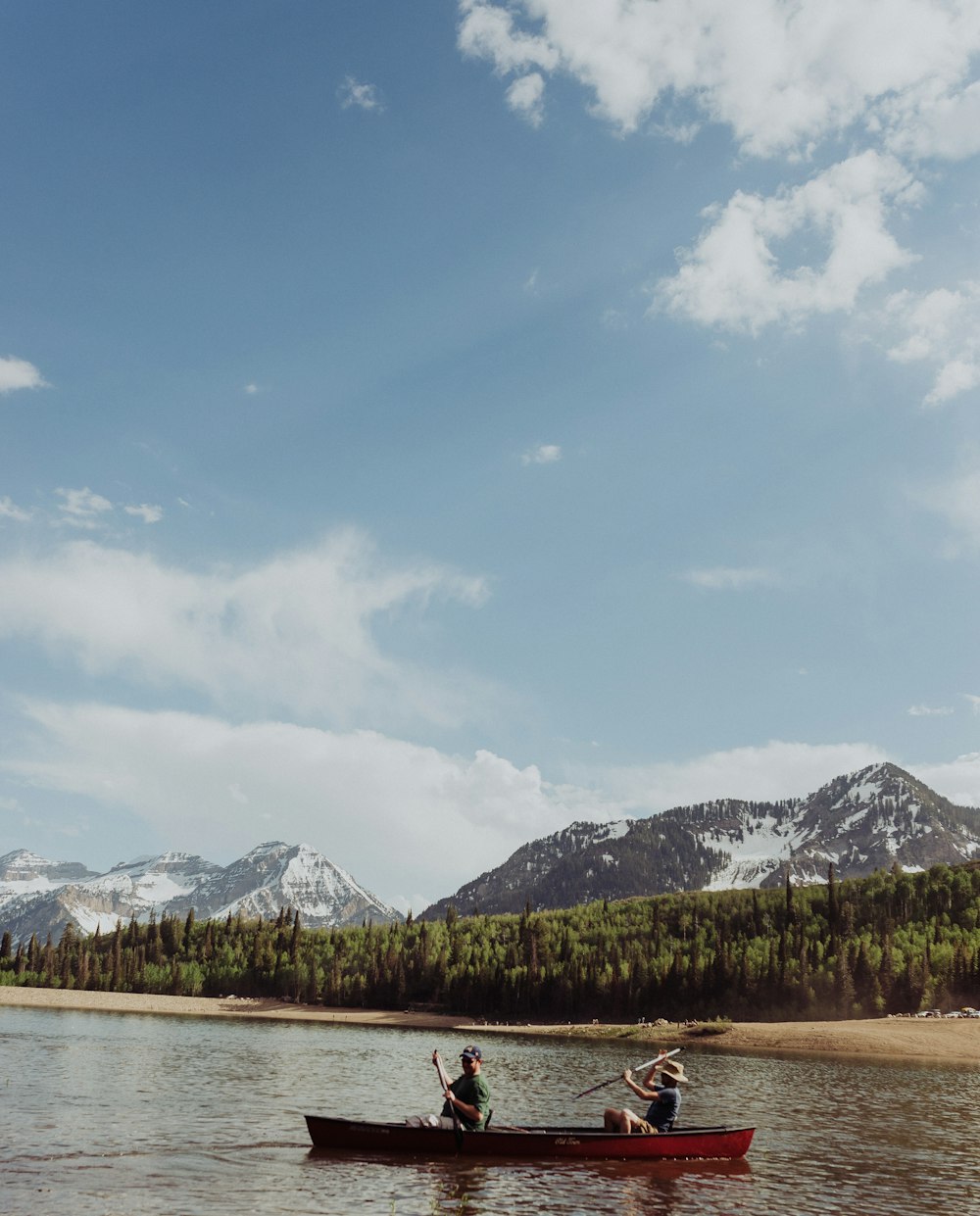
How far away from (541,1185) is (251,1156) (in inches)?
424

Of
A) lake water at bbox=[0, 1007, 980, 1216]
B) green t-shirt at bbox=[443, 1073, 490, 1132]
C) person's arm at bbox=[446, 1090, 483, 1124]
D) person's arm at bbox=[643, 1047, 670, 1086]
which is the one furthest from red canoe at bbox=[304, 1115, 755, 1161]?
person's arm at bbox=[643, 1047, 670, 1086]

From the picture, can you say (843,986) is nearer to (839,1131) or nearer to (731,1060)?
(731,1060)

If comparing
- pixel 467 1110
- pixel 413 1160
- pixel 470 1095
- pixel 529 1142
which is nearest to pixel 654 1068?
pixel 529 1142

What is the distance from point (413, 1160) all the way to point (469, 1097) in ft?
9.90

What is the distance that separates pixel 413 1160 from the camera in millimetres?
34156

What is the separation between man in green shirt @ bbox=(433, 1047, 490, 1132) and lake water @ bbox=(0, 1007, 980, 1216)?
175 centimetres

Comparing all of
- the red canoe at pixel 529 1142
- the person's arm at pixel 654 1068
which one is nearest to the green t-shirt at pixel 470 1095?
the red canoe at pixel 529 1142

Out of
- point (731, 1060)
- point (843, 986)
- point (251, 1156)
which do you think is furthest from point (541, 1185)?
point (843, 986)

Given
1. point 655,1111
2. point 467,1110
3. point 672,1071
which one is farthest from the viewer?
point 672,1071

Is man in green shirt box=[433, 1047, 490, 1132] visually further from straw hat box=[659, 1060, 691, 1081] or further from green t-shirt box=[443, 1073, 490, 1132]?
straw hat box=[659, 1060, 691, 1081]

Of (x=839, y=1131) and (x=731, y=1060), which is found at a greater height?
(x=839, y=1131)

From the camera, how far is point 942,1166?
1455 inches

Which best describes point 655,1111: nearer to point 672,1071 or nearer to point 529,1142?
point 672,1071

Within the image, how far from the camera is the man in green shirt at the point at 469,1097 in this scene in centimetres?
3538
